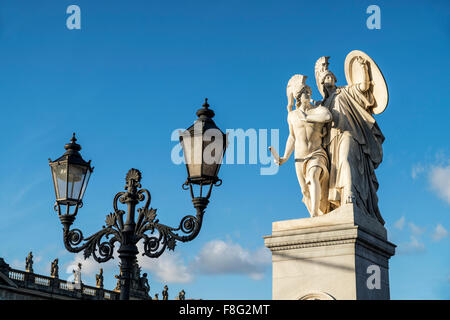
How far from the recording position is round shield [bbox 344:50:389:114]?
12.9 metres

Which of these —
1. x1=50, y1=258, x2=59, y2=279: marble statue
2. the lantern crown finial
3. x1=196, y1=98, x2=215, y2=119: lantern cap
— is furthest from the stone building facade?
x1=196, y1=98, x2=215, y2=119: lantern cap

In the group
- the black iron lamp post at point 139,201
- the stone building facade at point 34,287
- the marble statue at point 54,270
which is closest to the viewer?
the black iron lamp post at point 139,201

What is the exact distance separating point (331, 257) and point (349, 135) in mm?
2151

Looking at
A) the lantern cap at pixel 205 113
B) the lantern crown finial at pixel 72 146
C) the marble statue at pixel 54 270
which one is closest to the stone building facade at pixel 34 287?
the marble statue at pixel 54 270

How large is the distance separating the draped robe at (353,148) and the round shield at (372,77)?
0.12m

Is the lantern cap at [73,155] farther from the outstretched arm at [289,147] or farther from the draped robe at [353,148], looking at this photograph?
the draped robe at [353,148]

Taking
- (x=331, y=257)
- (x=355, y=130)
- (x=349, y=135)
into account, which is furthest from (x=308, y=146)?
(x=331, y=257)

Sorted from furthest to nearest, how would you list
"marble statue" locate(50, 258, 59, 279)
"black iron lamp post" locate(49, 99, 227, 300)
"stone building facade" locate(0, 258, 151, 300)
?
"marble statue" locate(50, 258, 59, 279) < "stone building facade" locate(0, 258, 151, 300) < "black iron lamp post" locate(49, 99, 227, 300)

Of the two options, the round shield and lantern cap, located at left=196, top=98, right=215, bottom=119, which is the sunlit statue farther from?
lantern cap, located at left=196, top=98, right=215, bottom=119

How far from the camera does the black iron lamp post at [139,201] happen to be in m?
11.1

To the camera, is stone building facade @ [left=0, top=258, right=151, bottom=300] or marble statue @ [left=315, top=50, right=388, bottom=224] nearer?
marble statue @ [left=315, top=50, right=388, bottom=224]

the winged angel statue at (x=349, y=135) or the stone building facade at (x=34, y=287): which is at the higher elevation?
the stone building facade at (x=34, y=287)

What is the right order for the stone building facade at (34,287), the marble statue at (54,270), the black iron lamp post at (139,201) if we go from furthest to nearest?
the marble statue at (54,270)
the stone building facade at (34,287)
the black iron lamp post at (139,201)
